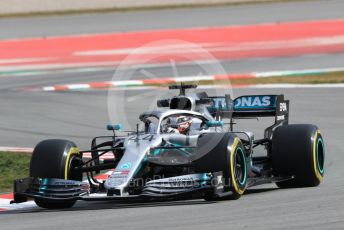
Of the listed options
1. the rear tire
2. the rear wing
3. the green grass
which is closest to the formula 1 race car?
the rear tire

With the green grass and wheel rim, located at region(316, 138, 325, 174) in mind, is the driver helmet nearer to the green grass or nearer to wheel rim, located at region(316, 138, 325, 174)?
wheel rim, located at region(316, 138, 325, 174)

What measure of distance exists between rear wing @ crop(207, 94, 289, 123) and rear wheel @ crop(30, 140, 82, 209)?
7.98 feet

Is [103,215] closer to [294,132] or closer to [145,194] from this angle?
[145,194]

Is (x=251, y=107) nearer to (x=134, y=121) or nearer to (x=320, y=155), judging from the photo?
(x=320, y=155)

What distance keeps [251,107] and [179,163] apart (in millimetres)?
2670

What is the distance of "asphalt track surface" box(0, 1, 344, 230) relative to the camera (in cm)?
1016

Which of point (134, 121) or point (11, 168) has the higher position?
point (134, 121)

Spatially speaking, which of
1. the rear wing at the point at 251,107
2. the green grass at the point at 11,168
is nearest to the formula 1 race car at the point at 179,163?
the rear wing at the point at 251,107

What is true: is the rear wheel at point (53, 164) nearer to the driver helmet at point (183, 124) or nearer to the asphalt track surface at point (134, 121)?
the asphalt track surface at point (134, 121)

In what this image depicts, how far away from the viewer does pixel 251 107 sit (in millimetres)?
13945

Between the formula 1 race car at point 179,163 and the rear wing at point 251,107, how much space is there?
18 cm

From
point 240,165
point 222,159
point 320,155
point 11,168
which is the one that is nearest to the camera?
point 222,159

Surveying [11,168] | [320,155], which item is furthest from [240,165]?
[11,168]

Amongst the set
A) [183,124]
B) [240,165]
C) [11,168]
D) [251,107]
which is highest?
[251,107]
